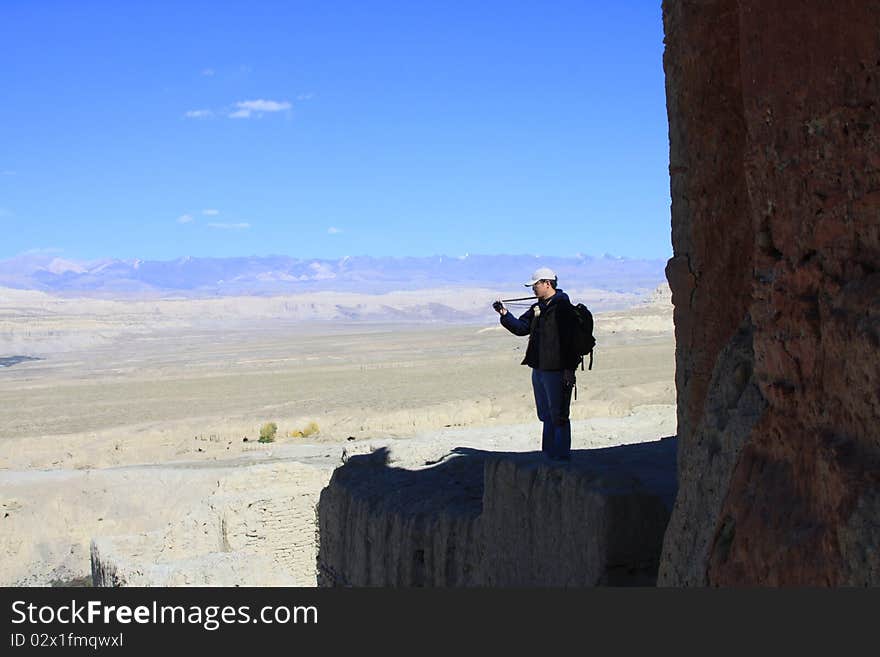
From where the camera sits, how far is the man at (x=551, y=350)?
6.71 m

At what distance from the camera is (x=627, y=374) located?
39094mm

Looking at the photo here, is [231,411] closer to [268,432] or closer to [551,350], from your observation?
[268,432]

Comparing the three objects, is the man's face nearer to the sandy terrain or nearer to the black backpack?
the black backpack

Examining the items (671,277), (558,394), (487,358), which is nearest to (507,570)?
(558,394)

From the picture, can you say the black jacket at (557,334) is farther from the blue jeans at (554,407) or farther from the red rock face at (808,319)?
the red rock face at (808,319)

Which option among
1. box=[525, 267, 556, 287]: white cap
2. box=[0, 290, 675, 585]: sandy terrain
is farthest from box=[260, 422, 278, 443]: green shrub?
box=[525, 267, 556, 287]: white cap

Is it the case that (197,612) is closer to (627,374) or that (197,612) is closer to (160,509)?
(160,509)

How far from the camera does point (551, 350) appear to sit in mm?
6727

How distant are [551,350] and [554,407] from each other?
485 millimetres

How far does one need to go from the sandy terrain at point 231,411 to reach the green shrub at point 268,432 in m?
0.36

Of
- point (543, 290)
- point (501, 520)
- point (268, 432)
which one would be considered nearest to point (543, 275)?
point (543, 290)

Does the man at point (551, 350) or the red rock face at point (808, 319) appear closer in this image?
the red rock face at point (808, 319)

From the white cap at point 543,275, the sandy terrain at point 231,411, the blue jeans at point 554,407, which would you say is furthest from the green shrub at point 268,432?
the white cap at point 543,275

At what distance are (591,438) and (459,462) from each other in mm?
2709
